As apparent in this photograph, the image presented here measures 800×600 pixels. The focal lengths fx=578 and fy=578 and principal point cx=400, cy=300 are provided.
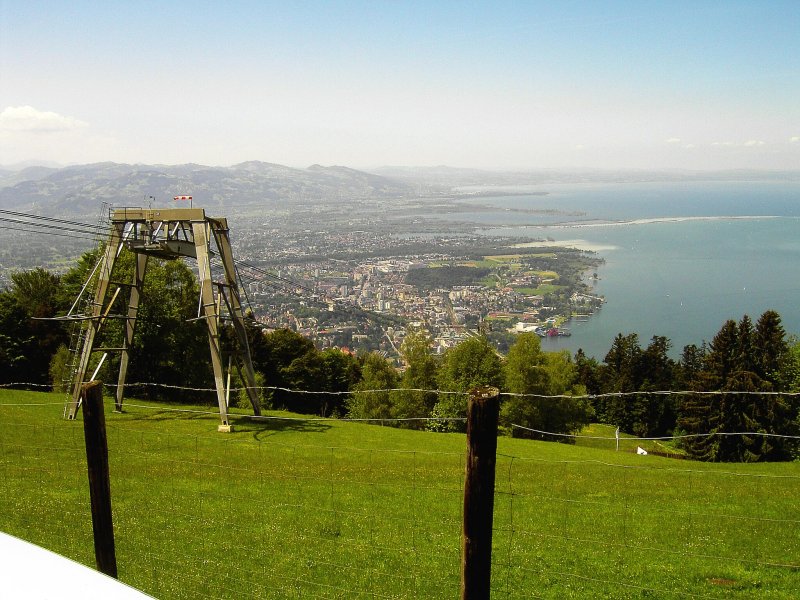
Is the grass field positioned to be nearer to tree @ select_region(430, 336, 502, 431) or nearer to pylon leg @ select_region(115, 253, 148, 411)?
pylon leg @ select_region(115, 253, 148, 411)

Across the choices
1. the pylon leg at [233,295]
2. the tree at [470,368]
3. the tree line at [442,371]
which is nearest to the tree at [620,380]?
the tree line at [442,371]

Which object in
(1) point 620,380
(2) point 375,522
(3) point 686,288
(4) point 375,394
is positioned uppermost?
(3) point 686,288

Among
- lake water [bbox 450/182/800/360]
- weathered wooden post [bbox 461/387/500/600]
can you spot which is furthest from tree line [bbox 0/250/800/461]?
lake water [bbox 450/182/800/360]

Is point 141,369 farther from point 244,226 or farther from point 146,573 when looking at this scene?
point 244,226

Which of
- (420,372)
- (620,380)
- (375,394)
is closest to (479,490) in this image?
(375,394)

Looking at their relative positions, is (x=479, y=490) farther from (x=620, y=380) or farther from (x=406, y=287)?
(x=406, y=287)
